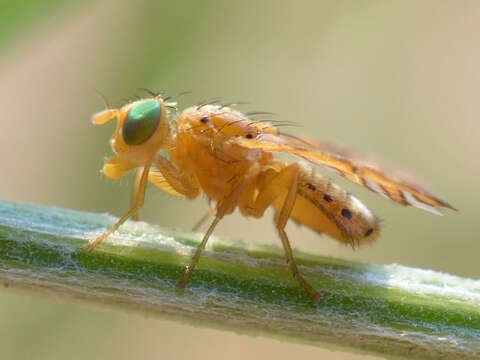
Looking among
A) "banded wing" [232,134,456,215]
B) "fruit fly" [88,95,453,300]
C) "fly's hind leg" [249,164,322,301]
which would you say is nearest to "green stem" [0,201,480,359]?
"fly's hind leg" [249,164,322,301]

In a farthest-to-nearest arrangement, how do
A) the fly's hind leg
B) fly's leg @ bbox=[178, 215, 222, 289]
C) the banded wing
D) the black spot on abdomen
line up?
the black spot on abdomen < the fly's hind leg < the banded wing < fly's leg @ bbox=[178, 215, 222, 289]

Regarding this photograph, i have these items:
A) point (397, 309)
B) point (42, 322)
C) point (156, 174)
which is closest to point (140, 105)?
point (156, 174)

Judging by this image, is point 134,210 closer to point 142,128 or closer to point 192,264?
point 142,128

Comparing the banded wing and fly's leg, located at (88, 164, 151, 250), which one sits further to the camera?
the banded wing

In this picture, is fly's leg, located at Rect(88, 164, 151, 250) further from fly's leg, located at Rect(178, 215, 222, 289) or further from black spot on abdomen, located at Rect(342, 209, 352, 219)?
black spot on abdomen, located at Rect(342, 209, 352, 219)

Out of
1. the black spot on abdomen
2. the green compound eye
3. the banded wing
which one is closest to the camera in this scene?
the banded wing

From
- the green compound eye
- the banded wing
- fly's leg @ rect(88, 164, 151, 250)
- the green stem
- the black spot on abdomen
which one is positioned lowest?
the green stem

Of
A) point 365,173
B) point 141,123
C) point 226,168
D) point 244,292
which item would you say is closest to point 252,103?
point 226,168

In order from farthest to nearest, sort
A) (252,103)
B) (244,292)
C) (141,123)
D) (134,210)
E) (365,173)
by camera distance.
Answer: (252,103) → (141,123) → (134,210) → (365,173) → (244,292)

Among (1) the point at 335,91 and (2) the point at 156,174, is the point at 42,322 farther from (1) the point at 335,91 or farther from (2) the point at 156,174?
(1) the point at 335,91
